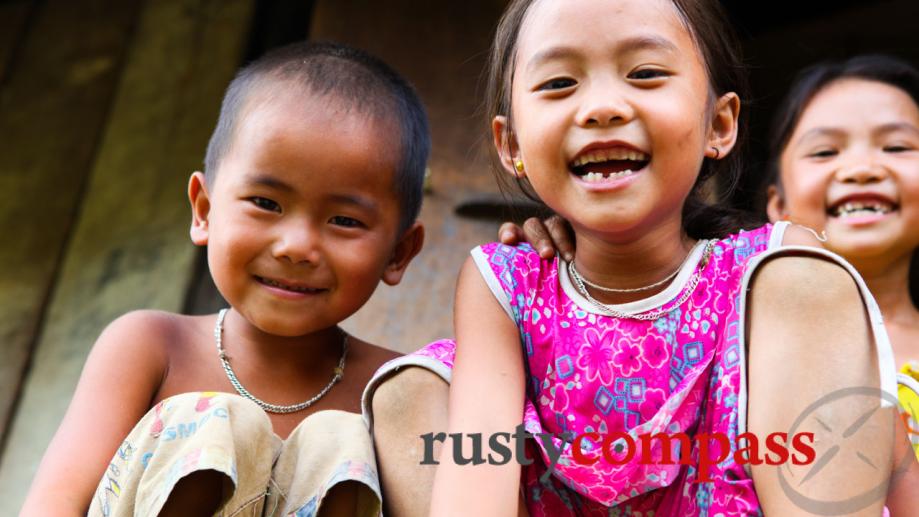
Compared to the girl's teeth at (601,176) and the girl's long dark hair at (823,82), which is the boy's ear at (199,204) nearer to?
the girl's teeth at (601,176)

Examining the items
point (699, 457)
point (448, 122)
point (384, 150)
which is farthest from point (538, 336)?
point (448, 122)

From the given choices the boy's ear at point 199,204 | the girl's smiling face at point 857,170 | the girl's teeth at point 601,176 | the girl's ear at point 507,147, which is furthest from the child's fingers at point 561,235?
the girl's smiling face at point 857,170

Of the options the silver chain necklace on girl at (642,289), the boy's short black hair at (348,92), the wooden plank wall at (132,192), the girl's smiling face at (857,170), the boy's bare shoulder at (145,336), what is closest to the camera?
the silver chain necklace on girl at (642,289)

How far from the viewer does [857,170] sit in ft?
8.23

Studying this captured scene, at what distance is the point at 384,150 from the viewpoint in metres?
2.02

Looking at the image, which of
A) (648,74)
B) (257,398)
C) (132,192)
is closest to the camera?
(648,74)

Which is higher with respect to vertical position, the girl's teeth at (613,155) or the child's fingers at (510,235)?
the girl's teeth at (613,155)

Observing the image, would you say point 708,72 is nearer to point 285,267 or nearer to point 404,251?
point 404,251

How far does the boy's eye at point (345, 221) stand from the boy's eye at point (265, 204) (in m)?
0.10

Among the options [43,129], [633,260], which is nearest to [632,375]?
[633,260]

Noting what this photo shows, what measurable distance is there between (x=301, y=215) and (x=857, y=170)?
138 cm

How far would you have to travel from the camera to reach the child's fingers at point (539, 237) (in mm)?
1830

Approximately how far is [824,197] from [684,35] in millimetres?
1018

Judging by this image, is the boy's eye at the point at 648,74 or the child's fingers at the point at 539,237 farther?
the child's fingers at the point at 539,237
